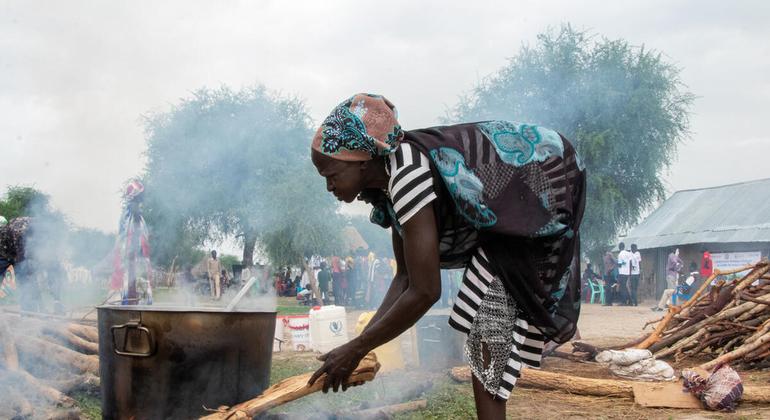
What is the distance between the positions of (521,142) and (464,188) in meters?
0.30

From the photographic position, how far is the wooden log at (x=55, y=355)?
5.70 m

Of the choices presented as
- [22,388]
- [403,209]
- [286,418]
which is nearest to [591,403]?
[286,418]

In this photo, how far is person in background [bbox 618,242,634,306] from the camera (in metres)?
17.8

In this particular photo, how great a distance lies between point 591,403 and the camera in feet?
17.0

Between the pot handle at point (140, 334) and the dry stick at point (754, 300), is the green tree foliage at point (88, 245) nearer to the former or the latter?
the pot handle at point (140, 334)

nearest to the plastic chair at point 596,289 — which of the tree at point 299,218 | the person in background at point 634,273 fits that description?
the person in background at point 634,273

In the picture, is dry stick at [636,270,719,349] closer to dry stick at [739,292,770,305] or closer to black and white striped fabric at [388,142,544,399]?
dry stick at [739,292,770,305]

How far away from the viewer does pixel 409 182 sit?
1975 millimetres

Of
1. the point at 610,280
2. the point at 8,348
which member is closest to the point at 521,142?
the point at 8,348

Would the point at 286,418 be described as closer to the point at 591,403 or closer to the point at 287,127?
the point at 591,403

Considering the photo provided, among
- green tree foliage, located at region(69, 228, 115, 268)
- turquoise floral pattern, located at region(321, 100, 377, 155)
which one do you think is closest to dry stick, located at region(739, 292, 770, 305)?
turquoise floral pattern, located at region(321, 100, 377, 155)

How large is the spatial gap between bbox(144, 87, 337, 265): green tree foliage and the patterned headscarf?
7.67 meters

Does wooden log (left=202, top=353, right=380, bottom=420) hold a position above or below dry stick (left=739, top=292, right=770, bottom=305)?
below

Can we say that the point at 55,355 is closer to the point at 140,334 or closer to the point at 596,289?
the point at 140,334
